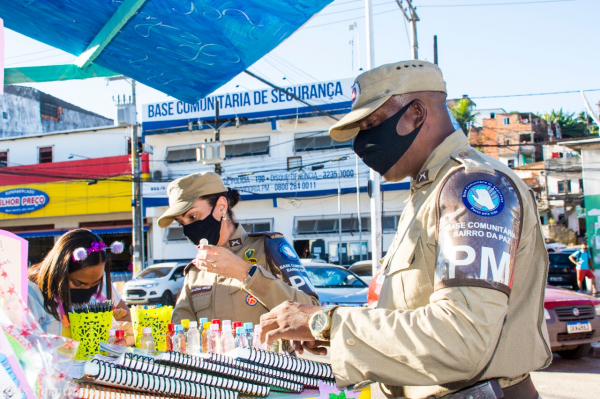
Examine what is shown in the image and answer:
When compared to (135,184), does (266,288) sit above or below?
below

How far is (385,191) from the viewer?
25500mm

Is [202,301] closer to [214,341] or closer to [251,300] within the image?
[251,300]

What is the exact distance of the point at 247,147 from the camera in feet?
90.5

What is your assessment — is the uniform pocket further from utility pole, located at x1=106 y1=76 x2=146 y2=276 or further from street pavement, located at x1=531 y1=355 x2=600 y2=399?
utility pole, located at x1=106 y1=76 x2=146 y2=276

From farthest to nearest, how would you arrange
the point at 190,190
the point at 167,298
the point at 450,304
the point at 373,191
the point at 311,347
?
1. the point at 167,298
2. the point at 373,191
3. the point at 190,190
4. the point at 311,347
5. the point at 450,304

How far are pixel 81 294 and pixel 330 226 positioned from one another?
23.2 meters

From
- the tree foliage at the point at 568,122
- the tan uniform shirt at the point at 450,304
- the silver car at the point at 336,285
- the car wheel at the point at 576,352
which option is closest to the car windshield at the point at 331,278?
the silver car at the point at 336,285

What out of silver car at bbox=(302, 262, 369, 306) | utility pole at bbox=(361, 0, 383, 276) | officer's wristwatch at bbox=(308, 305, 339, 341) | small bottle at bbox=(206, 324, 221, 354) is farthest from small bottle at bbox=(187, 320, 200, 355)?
utility pole at bbox=(361, 0, 383, 276)

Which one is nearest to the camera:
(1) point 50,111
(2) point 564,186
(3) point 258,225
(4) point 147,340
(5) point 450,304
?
(5) point 450,304

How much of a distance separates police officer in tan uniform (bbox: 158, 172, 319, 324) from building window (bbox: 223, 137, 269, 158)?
77.6 ft

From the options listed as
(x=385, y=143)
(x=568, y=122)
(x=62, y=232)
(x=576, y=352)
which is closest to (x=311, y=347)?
(x=385, y=143)

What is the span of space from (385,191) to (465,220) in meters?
24.3

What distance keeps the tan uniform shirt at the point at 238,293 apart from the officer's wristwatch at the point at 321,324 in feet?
4.50

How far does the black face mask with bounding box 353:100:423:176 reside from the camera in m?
1.90
